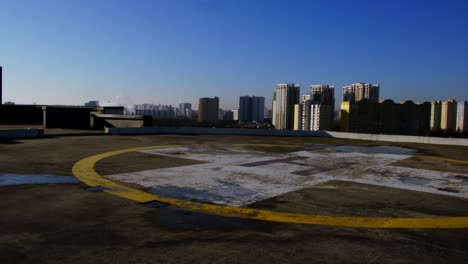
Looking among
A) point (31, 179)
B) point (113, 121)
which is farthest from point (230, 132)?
point (31, 179)

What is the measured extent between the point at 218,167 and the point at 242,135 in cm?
1834

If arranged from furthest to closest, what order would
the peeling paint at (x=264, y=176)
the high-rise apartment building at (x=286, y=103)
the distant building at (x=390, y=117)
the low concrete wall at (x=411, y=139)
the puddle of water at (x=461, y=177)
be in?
the high-rise apartment building at (x=286, y=103) → the distant building at (x=390, y=117) → the low concrete wall at (x=411, y=139) → the puddle of water at (x=461, y=177) → the peeling paint at (x=264, y=176)

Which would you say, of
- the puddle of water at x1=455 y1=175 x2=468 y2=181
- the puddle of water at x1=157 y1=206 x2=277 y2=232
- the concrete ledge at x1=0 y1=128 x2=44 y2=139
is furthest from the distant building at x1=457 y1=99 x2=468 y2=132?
the puddle of water at x1=157 y1=206 x2=277 y2=232

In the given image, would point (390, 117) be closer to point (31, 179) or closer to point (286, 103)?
point (286, 103)

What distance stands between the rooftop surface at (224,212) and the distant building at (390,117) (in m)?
42.4

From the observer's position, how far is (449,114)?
79.8 m

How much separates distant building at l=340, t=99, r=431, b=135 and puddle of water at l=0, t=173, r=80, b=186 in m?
49.0

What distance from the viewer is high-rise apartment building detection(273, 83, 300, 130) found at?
282 ft

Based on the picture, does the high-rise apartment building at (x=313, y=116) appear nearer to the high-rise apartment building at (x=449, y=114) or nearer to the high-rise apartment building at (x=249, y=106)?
the high-rise apartment building at (x=249, y=106)

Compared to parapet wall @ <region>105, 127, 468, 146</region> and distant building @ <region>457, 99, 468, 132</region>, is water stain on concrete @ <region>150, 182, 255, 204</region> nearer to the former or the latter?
parapet wall @ <region>105, 127, 468, 146</region>

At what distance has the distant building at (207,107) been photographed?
74.7 m

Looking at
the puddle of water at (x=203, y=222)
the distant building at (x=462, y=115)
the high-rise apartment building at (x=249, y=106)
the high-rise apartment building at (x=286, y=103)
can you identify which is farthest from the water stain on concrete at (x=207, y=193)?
the high-rise apartment building at (x=249, y=106)

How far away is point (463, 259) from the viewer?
5.21 m

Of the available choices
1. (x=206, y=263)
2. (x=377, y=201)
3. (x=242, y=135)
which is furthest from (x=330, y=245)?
(x=242, y=135)
